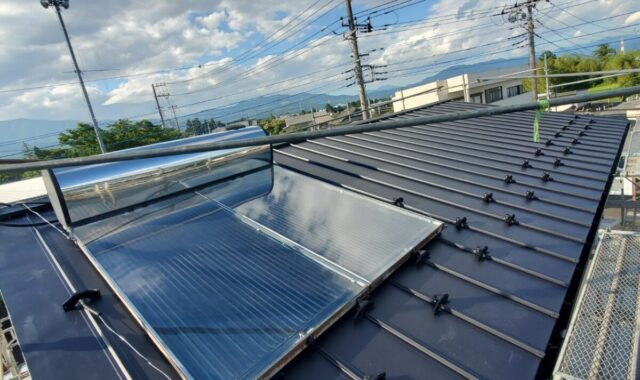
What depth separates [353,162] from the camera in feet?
21.9

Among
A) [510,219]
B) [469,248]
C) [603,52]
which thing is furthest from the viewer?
[603,52]

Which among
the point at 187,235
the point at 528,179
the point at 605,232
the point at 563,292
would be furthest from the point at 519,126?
the point at 187,235

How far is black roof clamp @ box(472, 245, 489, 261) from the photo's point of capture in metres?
3.93

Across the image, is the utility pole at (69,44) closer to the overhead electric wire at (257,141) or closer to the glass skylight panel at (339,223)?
the glass skylight panel at (339,223)

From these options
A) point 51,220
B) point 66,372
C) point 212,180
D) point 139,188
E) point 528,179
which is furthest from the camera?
point 528,179

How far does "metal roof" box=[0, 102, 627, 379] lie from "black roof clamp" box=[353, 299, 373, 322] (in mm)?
18

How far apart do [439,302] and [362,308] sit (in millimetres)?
731

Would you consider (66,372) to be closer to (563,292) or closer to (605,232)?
(563,292)

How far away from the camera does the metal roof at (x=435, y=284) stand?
2586mm

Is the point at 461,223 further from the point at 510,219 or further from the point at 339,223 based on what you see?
the point at 339,223

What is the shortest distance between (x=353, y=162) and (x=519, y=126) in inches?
279

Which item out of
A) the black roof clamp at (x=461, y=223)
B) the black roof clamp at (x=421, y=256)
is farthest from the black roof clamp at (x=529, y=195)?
the black roof clamp at (x=421, y=256)


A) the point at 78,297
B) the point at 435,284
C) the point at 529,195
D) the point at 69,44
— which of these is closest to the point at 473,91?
the point at 69,44

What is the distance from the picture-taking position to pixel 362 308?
2973 millimetres
